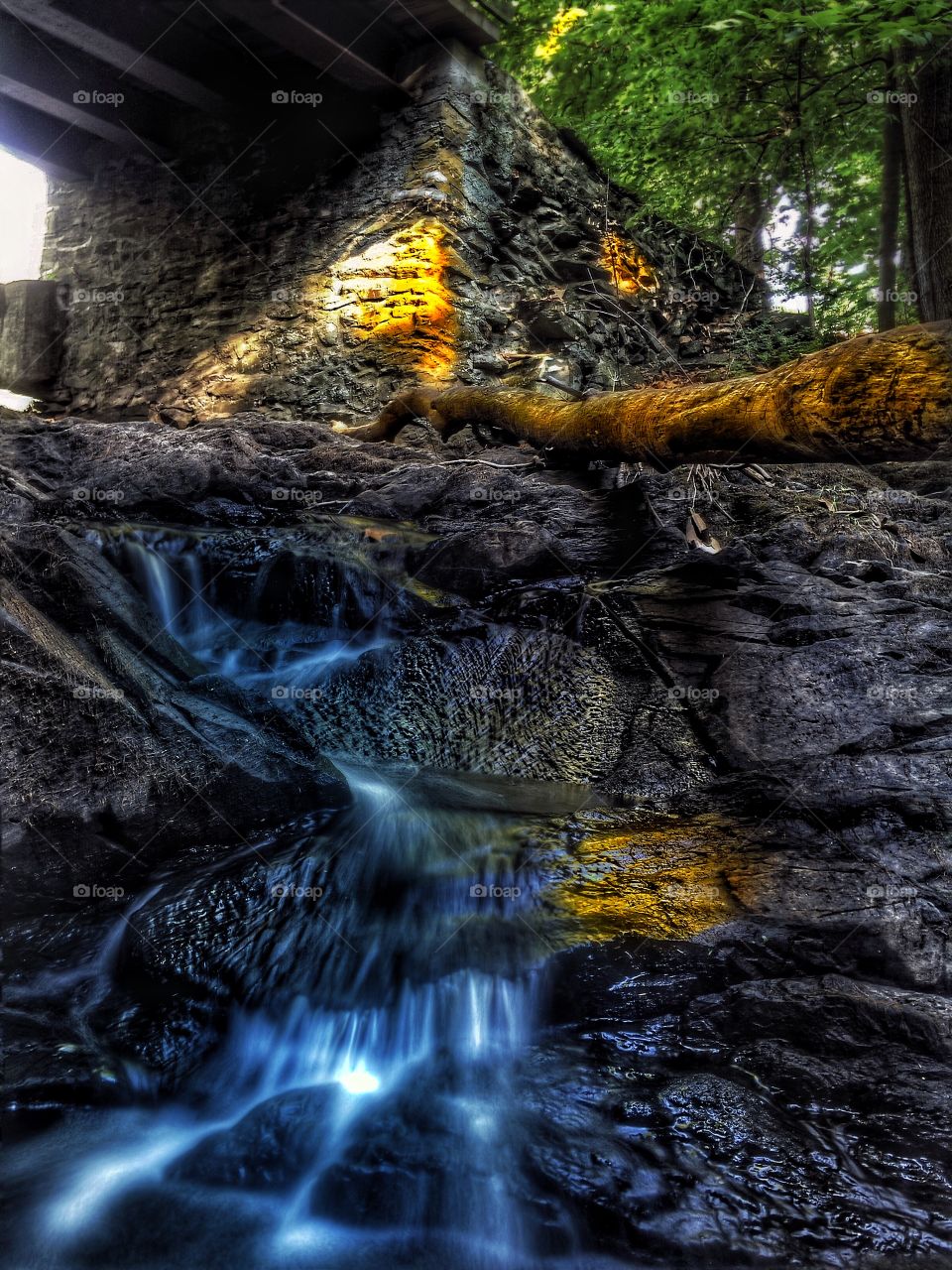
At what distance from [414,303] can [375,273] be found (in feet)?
1.75

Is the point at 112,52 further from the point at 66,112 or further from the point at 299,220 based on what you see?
the point at 299,220

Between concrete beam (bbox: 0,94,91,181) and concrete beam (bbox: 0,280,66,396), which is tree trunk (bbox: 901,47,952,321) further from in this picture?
concrete beam (bbox: 0,280,66,396)

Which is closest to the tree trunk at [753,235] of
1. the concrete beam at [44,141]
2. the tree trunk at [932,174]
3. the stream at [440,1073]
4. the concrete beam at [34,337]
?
the tree trunk at [932,174]

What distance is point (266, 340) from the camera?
8570 millimetres

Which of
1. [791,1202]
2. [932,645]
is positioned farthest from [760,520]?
[791,1202]

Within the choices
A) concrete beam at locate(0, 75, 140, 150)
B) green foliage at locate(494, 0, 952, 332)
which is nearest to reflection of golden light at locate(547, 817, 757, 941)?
green foliage at locate(494, 0, 952, 332)

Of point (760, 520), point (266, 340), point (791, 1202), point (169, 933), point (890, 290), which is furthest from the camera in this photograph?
point (266, 340)

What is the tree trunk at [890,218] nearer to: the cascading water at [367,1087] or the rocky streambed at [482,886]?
the rocky streambed at [482,886]

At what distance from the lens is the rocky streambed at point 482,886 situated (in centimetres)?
224

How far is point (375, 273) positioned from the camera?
8070mm

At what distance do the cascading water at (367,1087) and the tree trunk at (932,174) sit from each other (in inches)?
172

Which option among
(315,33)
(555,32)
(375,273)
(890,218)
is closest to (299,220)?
(375,273)

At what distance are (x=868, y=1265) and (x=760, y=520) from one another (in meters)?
3.99

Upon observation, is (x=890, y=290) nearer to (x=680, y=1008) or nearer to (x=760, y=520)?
(x=760, y=520)
